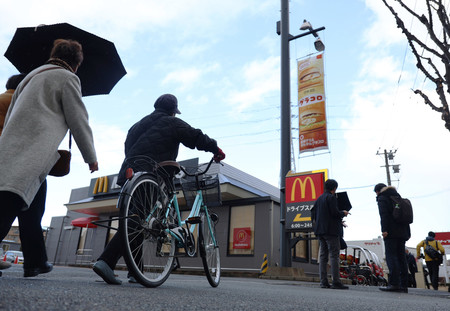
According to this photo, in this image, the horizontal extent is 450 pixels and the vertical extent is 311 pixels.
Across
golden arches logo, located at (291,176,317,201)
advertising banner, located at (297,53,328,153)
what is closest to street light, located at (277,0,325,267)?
golden arches logo, located at (291,176,317,201)

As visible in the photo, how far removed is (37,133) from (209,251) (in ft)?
7.20

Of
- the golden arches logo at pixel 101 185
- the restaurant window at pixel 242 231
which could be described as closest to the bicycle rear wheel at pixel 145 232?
the restaurant window at pixel 242 231

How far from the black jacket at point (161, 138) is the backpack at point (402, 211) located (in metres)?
3.55

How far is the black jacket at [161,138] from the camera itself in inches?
114

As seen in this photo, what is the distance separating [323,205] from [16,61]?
5091mm

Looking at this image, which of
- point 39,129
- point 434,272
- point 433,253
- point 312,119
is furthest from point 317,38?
point 39,129

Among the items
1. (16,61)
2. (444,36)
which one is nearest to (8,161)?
(16,61)

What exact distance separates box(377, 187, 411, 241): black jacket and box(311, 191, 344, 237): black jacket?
0.62 meters

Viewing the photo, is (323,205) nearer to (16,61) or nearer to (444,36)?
(444,36)

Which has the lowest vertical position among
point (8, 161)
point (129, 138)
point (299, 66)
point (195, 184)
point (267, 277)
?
point (267, 277)

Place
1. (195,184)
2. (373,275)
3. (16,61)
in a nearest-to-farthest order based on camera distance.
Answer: (195,184)
(16,61)
(373,275)

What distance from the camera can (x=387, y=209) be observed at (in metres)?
5.40

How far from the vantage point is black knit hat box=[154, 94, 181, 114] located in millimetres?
3217

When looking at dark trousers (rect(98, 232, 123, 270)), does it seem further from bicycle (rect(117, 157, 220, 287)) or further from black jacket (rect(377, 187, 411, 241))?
black jacket (rect(377, 187, 411, 241))
